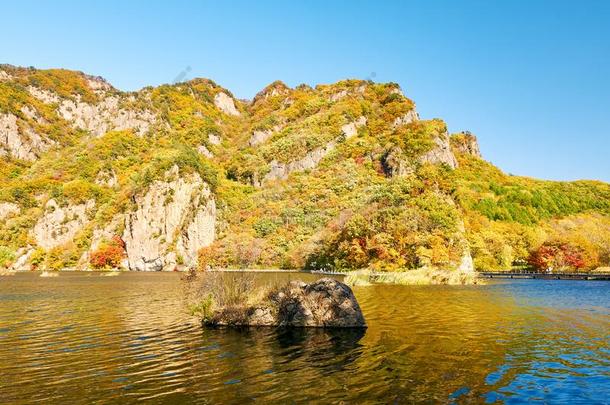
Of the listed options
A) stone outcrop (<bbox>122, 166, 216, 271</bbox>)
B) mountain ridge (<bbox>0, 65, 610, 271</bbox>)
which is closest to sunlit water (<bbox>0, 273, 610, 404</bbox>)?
mountain ridge (<bbox>0, 65, 610, 271</bbox>)

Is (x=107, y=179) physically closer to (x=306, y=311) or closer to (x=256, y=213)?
(x=256, y=213)

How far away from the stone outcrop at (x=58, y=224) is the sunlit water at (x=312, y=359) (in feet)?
488

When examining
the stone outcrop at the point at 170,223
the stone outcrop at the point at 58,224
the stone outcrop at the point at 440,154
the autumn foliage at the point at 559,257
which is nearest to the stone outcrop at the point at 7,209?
the stone outcrop at the point at 58,224

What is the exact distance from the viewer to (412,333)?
2511 centimetres

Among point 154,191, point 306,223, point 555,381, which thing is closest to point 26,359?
point 555,381

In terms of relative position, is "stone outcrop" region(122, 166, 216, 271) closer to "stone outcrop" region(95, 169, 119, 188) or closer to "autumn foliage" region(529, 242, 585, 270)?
"stone outcrop" region(95, 169, 119, 188)

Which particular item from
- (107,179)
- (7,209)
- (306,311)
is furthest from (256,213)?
(306,311)

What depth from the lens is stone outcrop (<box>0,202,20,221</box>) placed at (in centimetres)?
17262

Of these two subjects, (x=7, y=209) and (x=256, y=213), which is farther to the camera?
(x=7, y=209)

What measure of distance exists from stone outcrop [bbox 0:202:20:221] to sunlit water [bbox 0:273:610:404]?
168 metres

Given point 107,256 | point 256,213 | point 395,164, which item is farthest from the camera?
point 395,164

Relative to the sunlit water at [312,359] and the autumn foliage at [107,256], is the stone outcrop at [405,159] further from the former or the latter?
the sunlit water at [312,359]

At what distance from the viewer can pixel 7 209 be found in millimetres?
173875

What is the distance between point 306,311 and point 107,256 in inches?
5481
